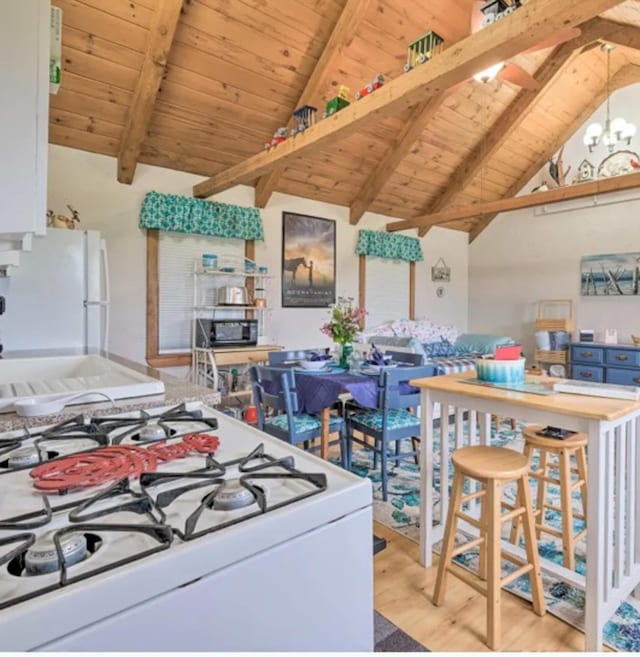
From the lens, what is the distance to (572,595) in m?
1.81

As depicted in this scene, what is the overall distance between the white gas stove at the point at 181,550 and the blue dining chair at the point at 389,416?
5.85ft

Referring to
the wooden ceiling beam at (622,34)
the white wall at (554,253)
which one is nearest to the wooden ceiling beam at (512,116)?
the wooden ceiling beam at (622,34)

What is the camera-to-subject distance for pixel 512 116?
17.8ft

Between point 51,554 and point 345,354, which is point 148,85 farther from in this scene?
point 51,554

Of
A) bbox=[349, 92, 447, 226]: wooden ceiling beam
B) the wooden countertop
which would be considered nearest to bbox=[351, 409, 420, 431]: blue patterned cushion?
the wooden countertop

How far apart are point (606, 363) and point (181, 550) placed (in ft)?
20.7

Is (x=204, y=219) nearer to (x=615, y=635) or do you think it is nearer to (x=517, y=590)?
(x=517, y=590)

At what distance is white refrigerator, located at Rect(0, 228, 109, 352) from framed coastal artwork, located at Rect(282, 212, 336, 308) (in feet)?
9.06

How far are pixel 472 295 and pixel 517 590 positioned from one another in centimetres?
638

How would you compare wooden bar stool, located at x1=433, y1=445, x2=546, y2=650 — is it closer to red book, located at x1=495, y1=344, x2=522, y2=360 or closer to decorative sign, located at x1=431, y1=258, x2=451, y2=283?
red book, located at x1=495, y1=344, x2=522, y2=360

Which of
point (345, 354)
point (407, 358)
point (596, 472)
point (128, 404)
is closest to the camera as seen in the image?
point (128, 404)

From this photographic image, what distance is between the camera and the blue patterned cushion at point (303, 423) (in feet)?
9.00

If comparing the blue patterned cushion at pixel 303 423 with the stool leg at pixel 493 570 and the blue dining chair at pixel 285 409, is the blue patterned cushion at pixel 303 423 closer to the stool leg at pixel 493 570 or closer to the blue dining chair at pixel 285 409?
the blue dining chair at pixel 285 409

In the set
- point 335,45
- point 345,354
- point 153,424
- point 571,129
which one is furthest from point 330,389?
point 571,129
